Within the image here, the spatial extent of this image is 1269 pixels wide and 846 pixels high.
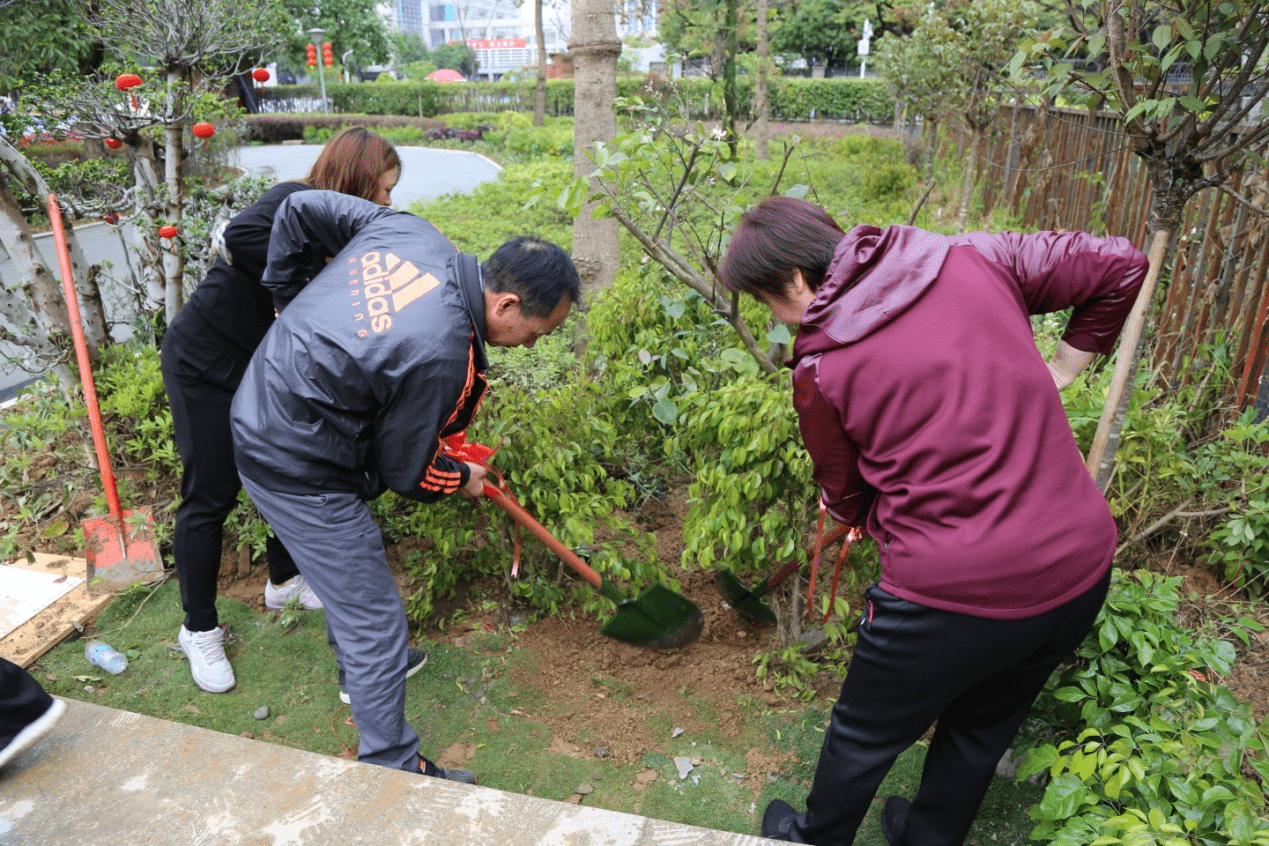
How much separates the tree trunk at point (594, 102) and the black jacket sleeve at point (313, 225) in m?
2.21

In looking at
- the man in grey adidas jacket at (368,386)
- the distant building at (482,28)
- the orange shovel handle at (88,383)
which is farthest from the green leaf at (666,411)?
the distant building at (482,28)

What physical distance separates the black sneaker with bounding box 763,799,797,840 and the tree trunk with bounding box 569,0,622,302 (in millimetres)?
2869

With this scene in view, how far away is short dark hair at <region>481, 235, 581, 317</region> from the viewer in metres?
2.02

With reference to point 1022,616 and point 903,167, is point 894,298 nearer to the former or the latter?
point 1022,616

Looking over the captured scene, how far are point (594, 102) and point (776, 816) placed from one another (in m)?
4.08

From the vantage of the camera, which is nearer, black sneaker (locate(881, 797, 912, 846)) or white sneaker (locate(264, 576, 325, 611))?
black sneaker (locate(881, 797, 912, 846))

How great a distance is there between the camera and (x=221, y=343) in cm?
257

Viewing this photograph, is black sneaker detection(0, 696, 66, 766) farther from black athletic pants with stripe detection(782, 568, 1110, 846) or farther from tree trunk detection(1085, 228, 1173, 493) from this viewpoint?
tree trunk detection(1085, 228, 1173, 493)

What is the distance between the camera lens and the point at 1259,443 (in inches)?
114

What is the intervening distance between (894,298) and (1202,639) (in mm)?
1366

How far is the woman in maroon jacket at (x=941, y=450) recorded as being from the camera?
1502 mm

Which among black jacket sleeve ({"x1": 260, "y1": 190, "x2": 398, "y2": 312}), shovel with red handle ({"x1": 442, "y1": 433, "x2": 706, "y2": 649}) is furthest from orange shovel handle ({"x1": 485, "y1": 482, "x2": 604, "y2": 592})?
black jacket sleeve ({"x1": 260, "y1": 190, "x2": 398, "y2": 312})

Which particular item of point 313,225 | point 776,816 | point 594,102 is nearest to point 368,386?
point 313,225

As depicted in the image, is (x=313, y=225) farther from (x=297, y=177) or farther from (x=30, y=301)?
(x=297, y=177)
